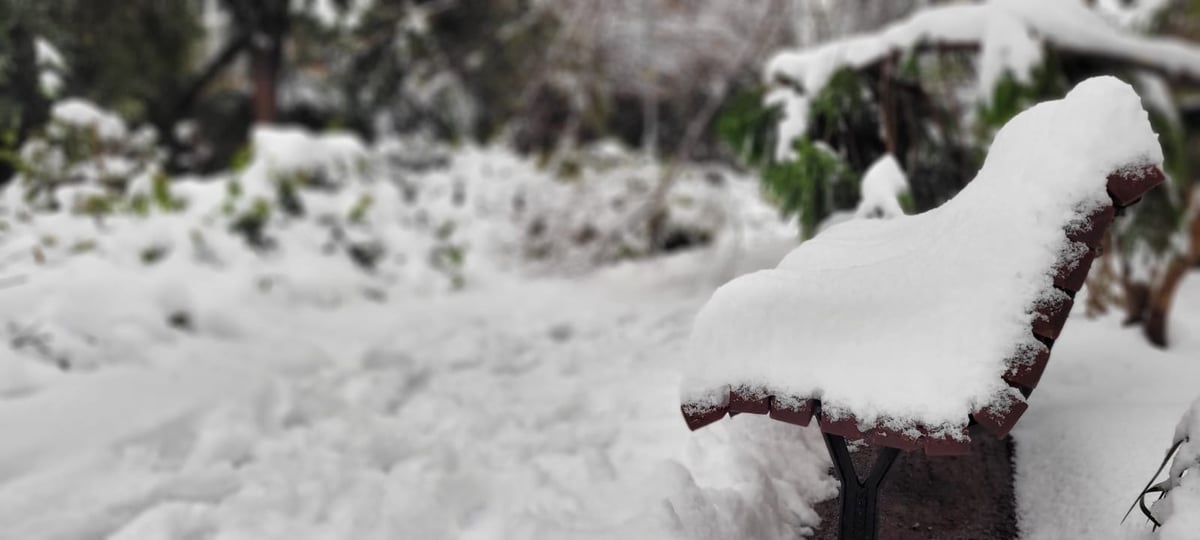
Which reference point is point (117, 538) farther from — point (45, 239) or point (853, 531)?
point (45, 239)

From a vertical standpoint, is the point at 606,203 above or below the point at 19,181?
below

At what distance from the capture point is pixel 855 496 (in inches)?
43.5

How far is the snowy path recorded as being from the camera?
150 cm

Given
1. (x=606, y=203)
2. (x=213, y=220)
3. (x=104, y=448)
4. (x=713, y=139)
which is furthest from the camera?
(x=713, y=139)

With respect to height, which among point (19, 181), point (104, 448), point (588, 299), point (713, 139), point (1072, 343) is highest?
point (19, 181)

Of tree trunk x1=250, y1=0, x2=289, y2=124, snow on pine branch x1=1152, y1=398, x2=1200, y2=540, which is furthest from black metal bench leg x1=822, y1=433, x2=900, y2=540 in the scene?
tree trunk x1=250, y1=0, x2=289, y2=124

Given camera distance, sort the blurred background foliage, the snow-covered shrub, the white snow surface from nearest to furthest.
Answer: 1. the white snow surface
2. the blurred background foliage
3. the snow-covered shrub

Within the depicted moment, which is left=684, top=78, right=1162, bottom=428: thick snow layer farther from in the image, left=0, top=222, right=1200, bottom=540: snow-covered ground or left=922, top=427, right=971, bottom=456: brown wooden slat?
left=0, top=222, right=1200, bottom=540: snow-covered ground

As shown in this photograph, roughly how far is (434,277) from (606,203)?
1.91m

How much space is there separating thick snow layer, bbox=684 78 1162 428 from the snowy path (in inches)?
19.0

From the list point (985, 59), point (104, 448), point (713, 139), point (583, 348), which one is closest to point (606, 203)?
point (713, 139)

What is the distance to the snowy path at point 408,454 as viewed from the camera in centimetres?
150

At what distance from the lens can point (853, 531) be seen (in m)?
1.11

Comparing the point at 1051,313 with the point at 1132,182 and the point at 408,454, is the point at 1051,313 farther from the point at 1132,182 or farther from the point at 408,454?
the point at 408,454
